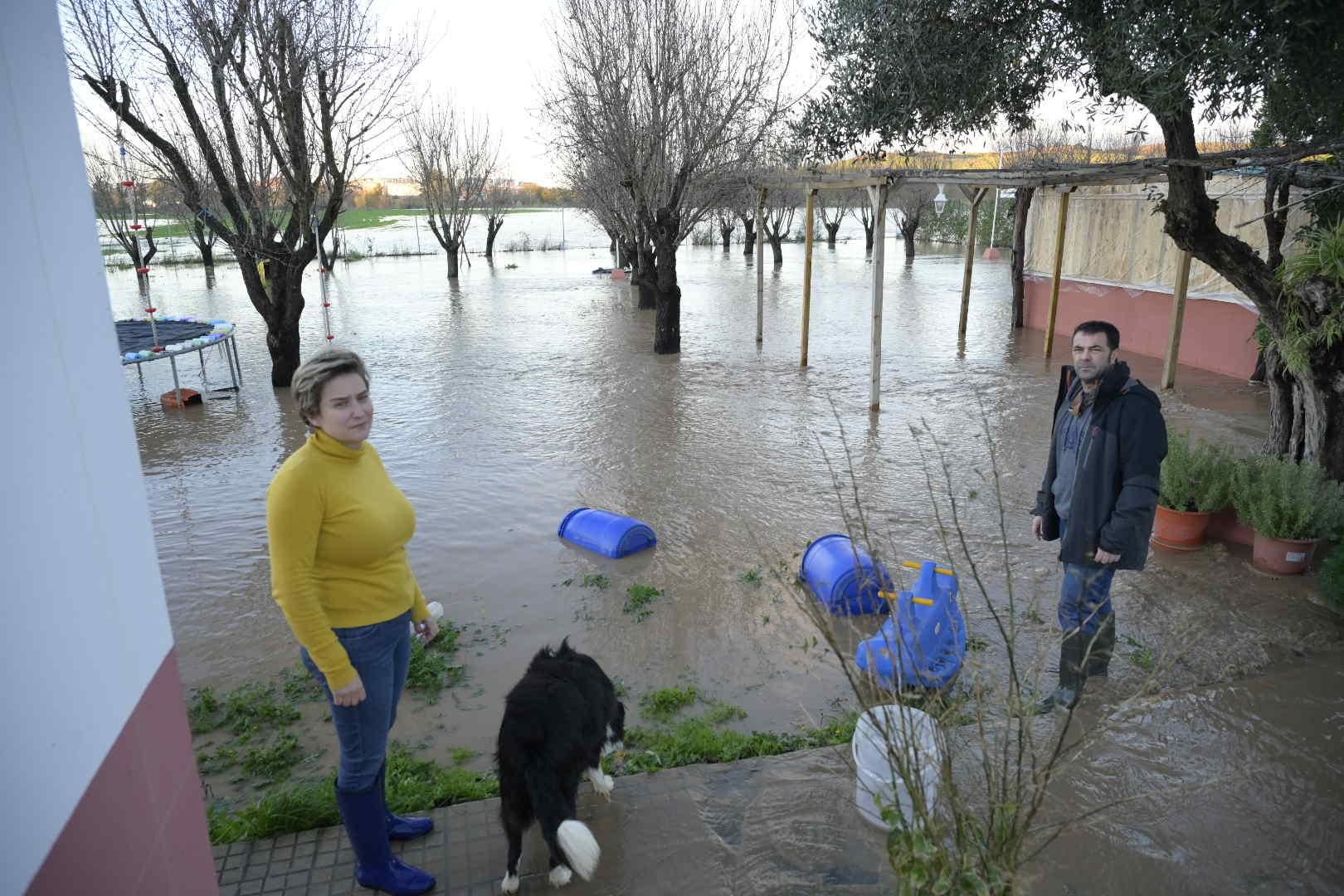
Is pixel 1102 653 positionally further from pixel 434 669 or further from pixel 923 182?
pixel 923 182

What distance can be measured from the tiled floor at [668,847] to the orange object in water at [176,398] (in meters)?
10.2

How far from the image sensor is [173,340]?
11.6m

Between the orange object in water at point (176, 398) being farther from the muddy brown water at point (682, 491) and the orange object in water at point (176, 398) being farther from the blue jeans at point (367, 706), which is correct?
the blue jeans at point (367, 706)

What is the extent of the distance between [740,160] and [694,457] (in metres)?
7.56

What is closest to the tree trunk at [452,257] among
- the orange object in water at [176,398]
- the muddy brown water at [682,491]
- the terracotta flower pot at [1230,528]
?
the muddy brown water at [682,491]

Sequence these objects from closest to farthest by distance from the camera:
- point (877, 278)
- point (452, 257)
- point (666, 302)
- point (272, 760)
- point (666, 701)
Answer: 1. point (272, 760)
2. point (666, 701)
3. point (877, 278)
4. point (666, 302)
5. point (452, 257)

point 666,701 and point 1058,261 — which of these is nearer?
point 666,701

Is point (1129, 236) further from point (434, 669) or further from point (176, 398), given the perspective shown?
point (176, 398)

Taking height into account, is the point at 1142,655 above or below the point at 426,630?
below

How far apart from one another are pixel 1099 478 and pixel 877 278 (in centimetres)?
648

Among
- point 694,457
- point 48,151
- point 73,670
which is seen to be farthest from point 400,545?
point 694,457

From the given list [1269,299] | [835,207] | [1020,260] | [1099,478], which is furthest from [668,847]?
[835,207]

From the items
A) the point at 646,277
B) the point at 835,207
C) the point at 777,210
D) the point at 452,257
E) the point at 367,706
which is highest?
the point at 835,207

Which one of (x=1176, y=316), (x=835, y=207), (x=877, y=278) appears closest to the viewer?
(x=877, y=278)
